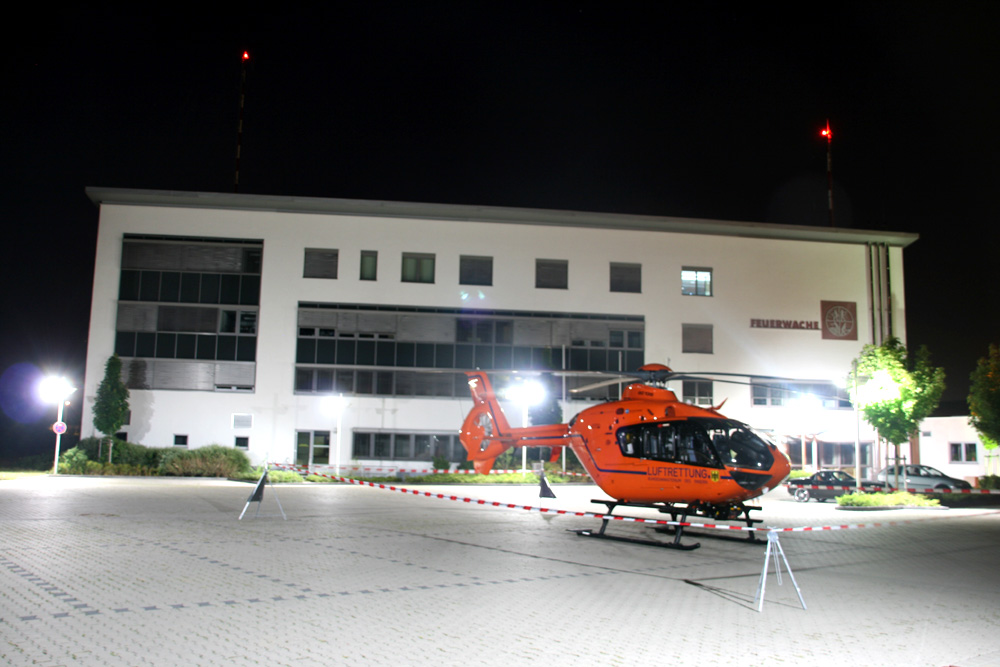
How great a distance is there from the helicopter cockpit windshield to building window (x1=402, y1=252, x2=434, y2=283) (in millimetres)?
24426

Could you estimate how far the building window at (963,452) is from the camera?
126 ft

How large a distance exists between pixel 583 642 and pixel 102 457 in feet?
105

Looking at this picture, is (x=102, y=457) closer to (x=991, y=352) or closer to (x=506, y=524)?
(x=506, y=524)

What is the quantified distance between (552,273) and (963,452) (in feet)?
77.7

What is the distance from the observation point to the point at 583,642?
689 cm

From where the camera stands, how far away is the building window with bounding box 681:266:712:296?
3953 cm

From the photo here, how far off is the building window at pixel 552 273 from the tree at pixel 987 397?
62.6ft

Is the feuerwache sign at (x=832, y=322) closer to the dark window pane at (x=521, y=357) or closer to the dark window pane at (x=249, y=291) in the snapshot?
the dark window pane at (x=521, y=357)

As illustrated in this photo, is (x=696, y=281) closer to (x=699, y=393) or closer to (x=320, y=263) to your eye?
(x=699, y=393)

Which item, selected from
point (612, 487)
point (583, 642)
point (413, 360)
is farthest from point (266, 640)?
point (413, 360)

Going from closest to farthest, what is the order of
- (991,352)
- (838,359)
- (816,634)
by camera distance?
1. (816,634)
2. (991,352)
3. (838,359)

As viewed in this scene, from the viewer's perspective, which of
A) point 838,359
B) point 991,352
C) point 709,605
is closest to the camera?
point 709,605

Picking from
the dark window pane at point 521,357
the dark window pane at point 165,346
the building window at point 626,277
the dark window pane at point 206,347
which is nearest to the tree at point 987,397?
the building window at point 626,277

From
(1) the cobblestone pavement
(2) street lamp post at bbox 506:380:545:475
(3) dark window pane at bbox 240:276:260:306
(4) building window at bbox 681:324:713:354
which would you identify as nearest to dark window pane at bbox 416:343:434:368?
(2) street lamp post at bbox 506:380:545:475
